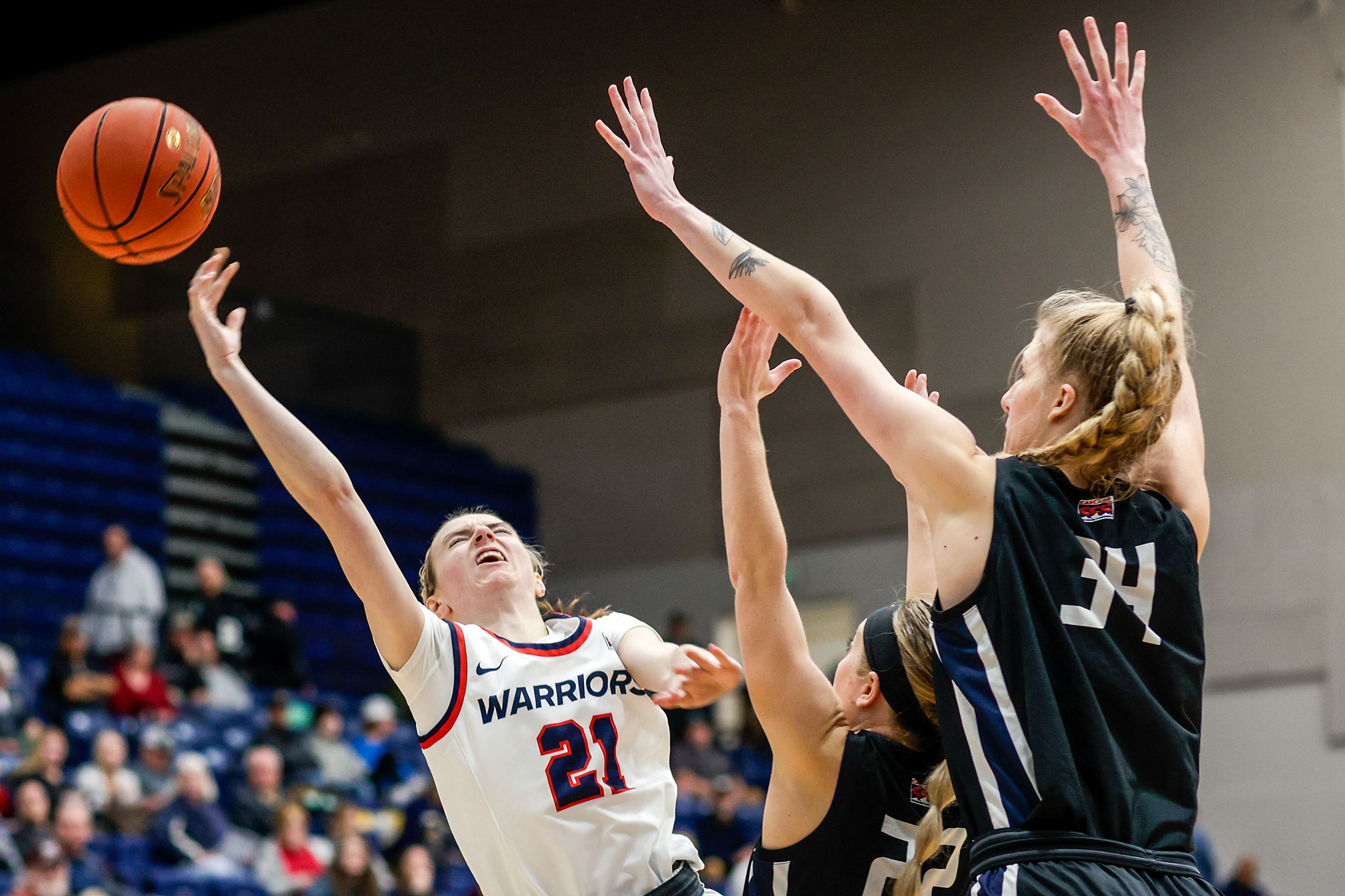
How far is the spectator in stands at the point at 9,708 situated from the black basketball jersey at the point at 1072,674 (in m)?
8.80

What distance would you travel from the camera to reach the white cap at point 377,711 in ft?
40.4

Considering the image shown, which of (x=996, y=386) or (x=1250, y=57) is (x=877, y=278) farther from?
(x=1250, y=57)

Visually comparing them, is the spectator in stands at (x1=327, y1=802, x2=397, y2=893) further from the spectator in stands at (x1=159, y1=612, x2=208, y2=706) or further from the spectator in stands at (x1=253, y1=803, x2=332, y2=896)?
the spectator in stands at (x1=159, y1=612, x2=208, y2=706)

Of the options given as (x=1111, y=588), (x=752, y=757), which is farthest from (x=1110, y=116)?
(x=752, y=757)

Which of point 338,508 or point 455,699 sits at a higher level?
point 338,508

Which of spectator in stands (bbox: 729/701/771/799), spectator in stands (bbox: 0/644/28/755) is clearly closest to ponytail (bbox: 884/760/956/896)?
spectator in stands (bbox: 0/644/28/755)

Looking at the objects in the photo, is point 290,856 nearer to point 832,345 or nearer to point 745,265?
point 745,265

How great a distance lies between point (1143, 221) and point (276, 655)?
11157mm

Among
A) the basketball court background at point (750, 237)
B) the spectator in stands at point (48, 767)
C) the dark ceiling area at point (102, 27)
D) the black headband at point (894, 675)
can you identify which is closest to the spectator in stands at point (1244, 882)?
the basketball court background at point (750, 237)

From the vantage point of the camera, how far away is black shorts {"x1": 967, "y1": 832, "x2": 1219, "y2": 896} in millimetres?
2076

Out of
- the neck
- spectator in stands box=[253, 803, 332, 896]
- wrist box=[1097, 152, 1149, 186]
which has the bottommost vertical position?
spectator in stands box=[253, 803, 332, 896]

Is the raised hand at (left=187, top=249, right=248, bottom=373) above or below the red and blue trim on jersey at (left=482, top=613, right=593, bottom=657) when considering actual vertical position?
above

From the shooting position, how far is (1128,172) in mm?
2855

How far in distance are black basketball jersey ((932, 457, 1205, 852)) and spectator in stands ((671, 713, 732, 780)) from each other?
1047 cm
